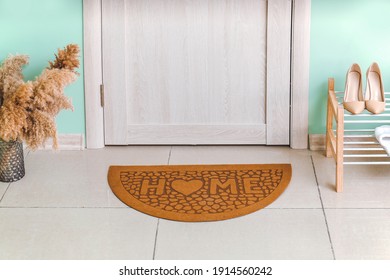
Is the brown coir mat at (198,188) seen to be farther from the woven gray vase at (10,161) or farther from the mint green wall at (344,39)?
the mint green wall at (344,39)

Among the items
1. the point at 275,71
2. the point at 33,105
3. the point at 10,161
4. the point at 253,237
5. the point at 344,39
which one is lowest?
the point at 253,237

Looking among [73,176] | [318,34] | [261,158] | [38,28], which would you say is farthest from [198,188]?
[38,28]

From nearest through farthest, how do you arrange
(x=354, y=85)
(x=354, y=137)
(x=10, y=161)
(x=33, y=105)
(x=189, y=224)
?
(x=189, y=224) < (x=33, y=105) < (x=10, y=161) < (x=354, y=85) < (x=354, y=137)

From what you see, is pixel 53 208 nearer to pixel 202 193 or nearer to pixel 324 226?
pixel 202 193

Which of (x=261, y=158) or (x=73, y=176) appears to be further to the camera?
(x=261, y=158)

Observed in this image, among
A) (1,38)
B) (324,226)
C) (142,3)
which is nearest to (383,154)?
(324,226)

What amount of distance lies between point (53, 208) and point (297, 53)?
4.93 feet

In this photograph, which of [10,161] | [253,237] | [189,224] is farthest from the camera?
[10,161]

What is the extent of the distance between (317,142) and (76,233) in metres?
1.52

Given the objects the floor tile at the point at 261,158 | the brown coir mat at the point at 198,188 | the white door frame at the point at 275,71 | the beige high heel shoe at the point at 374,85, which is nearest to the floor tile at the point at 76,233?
the brown coir mat at the point at 198,188

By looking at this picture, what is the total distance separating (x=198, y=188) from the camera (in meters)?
3.50

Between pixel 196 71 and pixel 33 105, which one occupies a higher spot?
pixel 196 71

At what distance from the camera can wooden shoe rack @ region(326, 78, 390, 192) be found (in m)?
3.52

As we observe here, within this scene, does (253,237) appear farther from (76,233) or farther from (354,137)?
(354,137)
